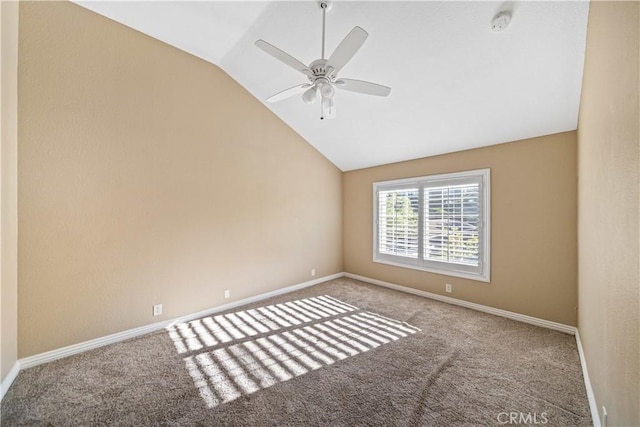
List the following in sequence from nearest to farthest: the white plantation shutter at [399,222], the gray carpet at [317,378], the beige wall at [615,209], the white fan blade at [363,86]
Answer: the beige wall at [615,209] → the gray carpet at [317,378] → the white fan blade at [363,86] → the white plantation shutter at [399,222]

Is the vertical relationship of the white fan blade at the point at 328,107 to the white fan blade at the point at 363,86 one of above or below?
below

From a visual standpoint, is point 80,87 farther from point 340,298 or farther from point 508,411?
point 508,411

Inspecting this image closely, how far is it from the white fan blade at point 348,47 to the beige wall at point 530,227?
105 inches

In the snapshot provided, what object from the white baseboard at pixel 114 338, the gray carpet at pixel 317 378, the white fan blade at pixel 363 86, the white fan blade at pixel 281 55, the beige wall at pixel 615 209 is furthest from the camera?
the white baseboard at pixel 114 338

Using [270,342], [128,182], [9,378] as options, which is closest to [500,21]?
[270,342]

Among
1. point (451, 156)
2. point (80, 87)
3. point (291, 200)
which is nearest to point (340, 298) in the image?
point (291, 200)

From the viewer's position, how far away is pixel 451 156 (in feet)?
12.5

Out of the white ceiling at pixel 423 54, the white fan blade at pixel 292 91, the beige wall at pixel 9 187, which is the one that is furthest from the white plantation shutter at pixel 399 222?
the beige wall at pixel 9 187

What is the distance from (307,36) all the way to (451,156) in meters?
2.60

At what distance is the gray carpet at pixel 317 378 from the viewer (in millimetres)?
1733

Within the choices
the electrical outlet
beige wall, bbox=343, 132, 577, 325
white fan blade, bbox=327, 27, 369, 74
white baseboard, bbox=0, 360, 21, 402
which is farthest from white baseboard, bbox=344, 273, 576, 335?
white baseboard, bbox=0, 360, 21, 402

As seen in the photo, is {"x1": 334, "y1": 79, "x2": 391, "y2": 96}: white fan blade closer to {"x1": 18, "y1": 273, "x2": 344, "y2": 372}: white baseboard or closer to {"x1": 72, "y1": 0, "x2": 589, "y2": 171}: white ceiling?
{"x1": 72, "y1": 0, "x2": 589, "y2": 171}: white ceiling

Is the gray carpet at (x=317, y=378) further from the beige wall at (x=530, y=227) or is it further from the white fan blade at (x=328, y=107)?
the white fan blade at (x=328, y=107)

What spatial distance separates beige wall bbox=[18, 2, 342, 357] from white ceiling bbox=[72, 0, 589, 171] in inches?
16.7
